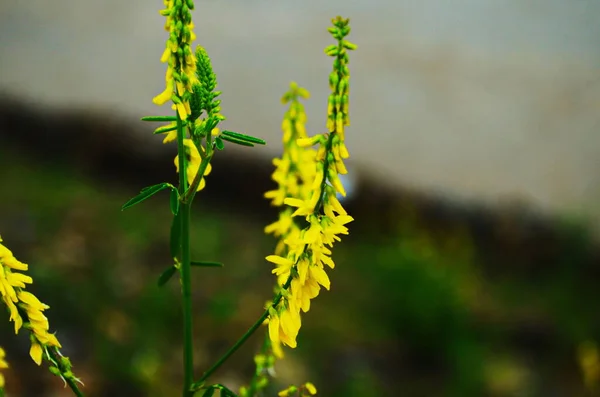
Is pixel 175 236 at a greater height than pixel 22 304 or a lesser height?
greater

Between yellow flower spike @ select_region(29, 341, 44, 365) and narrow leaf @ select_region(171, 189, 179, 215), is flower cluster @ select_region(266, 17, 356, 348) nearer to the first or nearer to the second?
narrow leaf @ select_region(171, 189, 179, 215)

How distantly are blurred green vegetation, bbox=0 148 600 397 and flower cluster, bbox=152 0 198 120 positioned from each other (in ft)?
4.93

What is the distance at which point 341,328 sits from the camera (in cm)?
275

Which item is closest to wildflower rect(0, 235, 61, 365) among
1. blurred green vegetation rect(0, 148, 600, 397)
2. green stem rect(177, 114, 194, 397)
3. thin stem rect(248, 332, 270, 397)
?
green stem rect(177, 114, 194, 397)

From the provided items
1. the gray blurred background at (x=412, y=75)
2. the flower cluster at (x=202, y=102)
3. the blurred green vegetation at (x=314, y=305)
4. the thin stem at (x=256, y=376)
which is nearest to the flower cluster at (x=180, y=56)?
the flower cluster at (x=202, y=102)

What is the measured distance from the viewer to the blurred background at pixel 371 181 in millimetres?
2625

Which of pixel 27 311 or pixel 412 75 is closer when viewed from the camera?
pixel 27 311

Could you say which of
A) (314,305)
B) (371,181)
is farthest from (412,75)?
(314,305)

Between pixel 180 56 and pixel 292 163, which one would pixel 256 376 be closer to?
pixel 292 163

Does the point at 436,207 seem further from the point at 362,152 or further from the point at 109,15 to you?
the point at 109,15

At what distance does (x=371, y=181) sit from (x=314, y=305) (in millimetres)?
712

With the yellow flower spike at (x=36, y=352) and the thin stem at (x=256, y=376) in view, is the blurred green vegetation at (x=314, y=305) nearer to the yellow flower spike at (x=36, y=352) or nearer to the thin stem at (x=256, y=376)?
the thin stem at (x=256, y=376)

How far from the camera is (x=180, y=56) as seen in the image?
0.84m

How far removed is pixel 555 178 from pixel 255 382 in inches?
94.2
